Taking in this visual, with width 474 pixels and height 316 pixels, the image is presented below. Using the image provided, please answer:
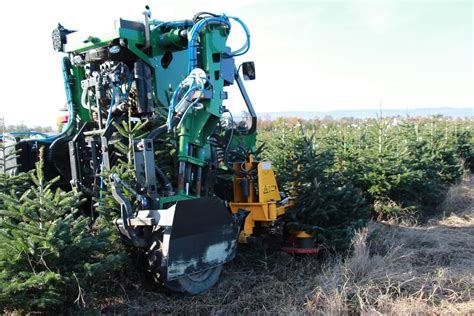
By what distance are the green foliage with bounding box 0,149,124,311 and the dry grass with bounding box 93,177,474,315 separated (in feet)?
1.63

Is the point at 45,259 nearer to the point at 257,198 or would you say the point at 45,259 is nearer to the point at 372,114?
the point at 257,198

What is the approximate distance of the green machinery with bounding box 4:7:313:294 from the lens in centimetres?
428

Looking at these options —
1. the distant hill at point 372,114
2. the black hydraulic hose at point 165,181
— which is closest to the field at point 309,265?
the black hydraulic hose at point 165,181

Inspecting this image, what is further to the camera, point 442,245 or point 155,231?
point 442,245

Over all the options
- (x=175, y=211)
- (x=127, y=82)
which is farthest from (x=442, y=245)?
(x=127, y=82)

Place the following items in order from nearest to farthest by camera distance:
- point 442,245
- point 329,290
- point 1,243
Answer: point 1,243 → point 329,290 → point 442,245

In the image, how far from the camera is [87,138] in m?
5.35

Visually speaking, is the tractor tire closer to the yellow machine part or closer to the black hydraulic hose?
the black hydraulic hose

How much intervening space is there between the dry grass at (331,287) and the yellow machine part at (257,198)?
52 centimetres

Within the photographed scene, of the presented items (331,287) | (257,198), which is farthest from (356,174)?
(331,287)

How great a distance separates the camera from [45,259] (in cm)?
374

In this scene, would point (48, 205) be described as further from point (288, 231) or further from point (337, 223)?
point (337, 223)

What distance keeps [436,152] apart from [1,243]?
10.1m

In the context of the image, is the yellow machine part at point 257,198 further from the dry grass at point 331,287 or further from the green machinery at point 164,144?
the dry grass at point 331,287
